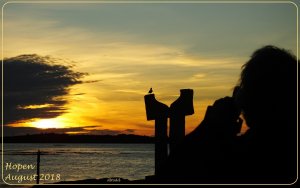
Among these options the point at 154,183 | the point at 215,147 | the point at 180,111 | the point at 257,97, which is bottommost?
the point at 154,183

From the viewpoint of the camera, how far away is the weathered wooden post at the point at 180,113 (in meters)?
7.72

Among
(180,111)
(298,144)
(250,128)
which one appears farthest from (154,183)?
(180,111)

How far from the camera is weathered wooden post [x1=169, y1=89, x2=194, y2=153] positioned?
7.72 metres

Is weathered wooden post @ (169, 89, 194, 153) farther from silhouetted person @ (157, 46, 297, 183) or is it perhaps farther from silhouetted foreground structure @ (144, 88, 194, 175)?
silhouetted person @ (157, 46, 297, 183)

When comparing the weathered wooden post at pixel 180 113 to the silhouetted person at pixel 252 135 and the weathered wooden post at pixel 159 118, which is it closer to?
the weathered wooden post at pixel 159 118

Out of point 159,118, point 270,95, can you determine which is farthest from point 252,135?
point 159,118

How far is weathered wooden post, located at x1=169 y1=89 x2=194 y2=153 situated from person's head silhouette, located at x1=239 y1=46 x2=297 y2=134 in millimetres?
5853

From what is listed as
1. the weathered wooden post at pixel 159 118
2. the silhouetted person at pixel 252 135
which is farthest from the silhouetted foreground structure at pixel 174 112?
the silhouetted person at pixel 252 135

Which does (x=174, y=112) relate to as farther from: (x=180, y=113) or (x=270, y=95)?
(x=270, y=95)

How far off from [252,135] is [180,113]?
624cm

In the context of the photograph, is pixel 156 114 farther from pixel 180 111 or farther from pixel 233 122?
pixel 233 122

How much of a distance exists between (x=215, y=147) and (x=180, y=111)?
6.32 metres

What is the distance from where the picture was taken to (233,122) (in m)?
1.76

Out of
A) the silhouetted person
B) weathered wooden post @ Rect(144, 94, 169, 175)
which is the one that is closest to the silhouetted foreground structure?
weathered wooden post @ Rect(144, 94, 169, 175)
